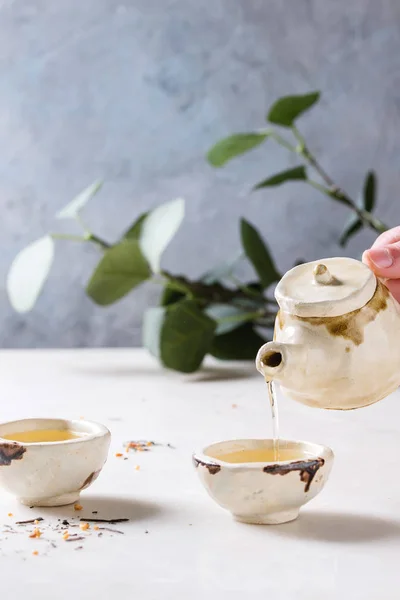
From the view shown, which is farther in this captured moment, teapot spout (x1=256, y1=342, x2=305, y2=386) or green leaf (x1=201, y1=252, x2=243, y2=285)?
green leaf (x1=201, y1=252, x2=243, y2=285)

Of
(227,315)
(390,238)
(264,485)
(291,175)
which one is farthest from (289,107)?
(264,485)

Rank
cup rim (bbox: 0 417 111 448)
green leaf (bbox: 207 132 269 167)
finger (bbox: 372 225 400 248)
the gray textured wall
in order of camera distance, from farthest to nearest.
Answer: the gray textured wall, green leaf (bbox: 207 132 269 167), finger (bbox: 372 225 400 248), cup rim (bbox: 0 417 111 448)

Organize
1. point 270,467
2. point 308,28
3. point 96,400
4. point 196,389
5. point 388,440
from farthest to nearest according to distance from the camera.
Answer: point 308,28, point 196,389, point 96,400, point 388,440, point 270,467

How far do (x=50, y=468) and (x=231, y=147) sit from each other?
1.06 meters

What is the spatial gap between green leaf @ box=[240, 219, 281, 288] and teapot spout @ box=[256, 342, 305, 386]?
1.04 m

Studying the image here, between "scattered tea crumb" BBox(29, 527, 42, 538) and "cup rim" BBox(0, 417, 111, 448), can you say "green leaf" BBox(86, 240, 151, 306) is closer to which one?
"cup rim" BBox(0, 417, 111, 448)

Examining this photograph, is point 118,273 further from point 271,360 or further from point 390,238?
point 271,360

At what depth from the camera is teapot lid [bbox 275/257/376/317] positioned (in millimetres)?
775

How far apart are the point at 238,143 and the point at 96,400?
0.59 metres

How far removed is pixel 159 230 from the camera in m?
1.66

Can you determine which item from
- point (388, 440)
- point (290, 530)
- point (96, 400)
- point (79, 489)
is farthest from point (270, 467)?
point (96, 400)

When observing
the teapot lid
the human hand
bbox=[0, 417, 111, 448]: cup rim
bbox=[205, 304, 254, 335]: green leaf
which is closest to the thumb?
the human hand

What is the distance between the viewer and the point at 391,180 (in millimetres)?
2119

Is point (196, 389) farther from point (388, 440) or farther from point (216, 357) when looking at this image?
point (388, 440)
